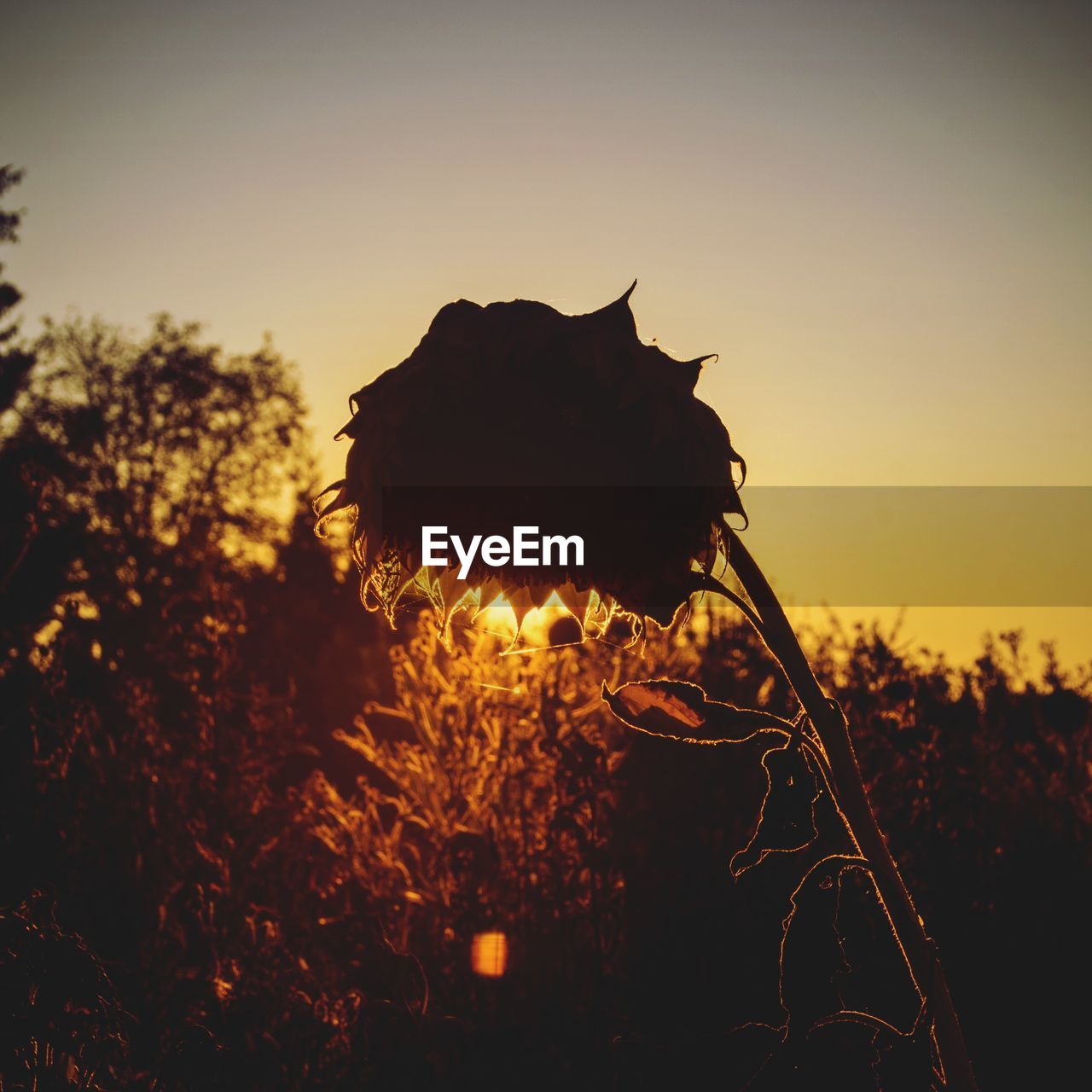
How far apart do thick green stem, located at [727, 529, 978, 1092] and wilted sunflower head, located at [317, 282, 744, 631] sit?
0.24 feet

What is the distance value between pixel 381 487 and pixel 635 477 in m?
0.26

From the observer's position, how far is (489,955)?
5895 mm

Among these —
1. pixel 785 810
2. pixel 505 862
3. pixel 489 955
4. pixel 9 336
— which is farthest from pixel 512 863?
pixel 9 336

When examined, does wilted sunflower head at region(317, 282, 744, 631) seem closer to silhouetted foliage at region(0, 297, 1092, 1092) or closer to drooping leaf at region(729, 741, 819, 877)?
drooping leaf at region(729, 741, 819, 877)

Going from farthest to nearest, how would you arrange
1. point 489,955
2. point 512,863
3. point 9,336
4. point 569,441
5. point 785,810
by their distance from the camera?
point 9,336, point 512,863, point 489,955, point 785,810, point 569,441

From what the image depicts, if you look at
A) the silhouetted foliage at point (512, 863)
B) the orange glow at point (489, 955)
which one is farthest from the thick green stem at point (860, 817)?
the orange glow at point (489, 955)

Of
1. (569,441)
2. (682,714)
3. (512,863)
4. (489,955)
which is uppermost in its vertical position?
(569,441)

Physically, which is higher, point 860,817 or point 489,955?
point 860,817

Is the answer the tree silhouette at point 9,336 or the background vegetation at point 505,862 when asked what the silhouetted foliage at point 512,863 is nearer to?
the background vegetation at point 505,862

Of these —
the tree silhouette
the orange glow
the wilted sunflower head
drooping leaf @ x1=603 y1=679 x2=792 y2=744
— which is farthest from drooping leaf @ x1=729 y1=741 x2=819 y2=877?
the tree silhouette

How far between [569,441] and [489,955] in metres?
5.47

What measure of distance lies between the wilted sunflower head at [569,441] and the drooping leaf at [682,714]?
0.12 metres

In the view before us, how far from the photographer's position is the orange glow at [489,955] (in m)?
5.78

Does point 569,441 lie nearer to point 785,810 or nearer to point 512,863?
point 785,810
